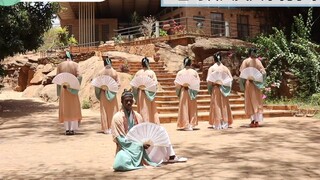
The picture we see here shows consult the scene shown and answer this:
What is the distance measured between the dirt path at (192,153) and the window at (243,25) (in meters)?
13.1

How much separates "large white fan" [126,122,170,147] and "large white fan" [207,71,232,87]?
4.10 m

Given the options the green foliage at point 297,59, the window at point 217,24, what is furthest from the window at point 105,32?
the green foliage at point 297,59

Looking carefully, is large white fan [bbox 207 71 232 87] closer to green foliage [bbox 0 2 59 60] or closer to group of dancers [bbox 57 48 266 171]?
group of dancers [bbox 57 48 266 171]

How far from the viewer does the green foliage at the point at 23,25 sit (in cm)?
1300

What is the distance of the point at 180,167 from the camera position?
504 centimetres

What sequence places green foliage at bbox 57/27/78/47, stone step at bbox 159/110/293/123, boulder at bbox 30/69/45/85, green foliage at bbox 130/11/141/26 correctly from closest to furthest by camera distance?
stone step at bbox 159/110/293/123 < boulder at bbox 30/69/45/85 < green foliage at bbox 130/11/141/26 < green foliage at bbox 57/27/78/47

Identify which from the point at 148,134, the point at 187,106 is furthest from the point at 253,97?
the point at 148,134

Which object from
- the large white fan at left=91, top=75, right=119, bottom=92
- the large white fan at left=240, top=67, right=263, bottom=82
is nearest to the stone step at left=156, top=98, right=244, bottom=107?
the large white fan at left=91, top=75, right=119, bottom=92

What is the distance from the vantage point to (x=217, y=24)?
71.8ft

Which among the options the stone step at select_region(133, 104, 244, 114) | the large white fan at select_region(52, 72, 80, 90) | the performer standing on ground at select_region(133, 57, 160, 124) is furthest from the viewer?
the stone step at select_region(133, 104, 244, 114)

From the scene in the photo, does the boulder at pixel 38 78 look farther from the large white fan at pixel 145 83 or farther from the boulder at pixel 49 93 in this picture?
the large white fan at pixel 145 83

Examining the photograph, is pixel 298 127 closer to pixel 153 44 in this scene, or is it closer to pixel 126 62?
pixel 126 62

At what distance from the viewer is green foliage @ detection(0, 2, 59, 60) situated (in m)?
13.0

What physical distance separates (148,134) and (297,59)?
9.58 m
